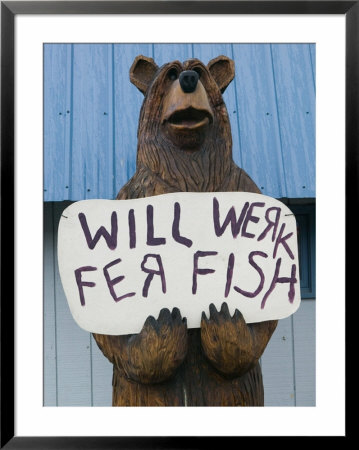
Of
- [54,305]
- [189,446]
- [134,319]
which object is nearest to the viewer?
[189,446]

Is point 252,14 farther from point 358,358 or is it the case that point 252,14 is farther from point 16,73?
point 358,358

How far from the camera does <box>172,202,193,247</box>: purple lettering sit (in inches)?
70.5

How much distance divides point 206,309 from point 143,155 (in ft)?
1.66

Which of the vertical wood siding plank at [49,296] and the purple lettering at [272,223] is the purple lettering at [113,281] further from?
the vertical wood siding plank at [49,296]

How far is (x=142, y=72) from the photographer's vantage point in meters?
1.94

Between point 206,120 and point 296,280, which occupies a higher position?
point 206,120

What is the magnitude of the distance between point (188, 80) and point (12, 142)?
1.70ft

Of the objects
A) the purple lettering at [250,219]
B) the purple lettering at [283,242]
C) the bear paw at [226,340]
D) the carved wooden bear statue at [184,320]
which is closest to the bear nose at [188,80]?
the carved wooden bear statue at [184,320]

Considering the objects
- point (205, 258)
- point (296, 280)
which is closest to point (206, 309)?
point (205, 258)

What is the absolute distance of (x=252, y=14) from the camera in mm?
1688

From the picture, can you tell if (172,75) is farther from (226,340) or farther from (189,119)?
(226,340)

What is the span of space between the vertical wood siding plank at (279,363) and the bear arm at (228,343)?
3.43ft

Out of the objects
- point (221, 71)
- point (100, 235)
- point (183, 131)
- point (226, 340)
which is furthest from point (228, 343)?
point (221, 71)

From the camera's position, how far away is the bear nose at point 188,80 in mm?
1725
